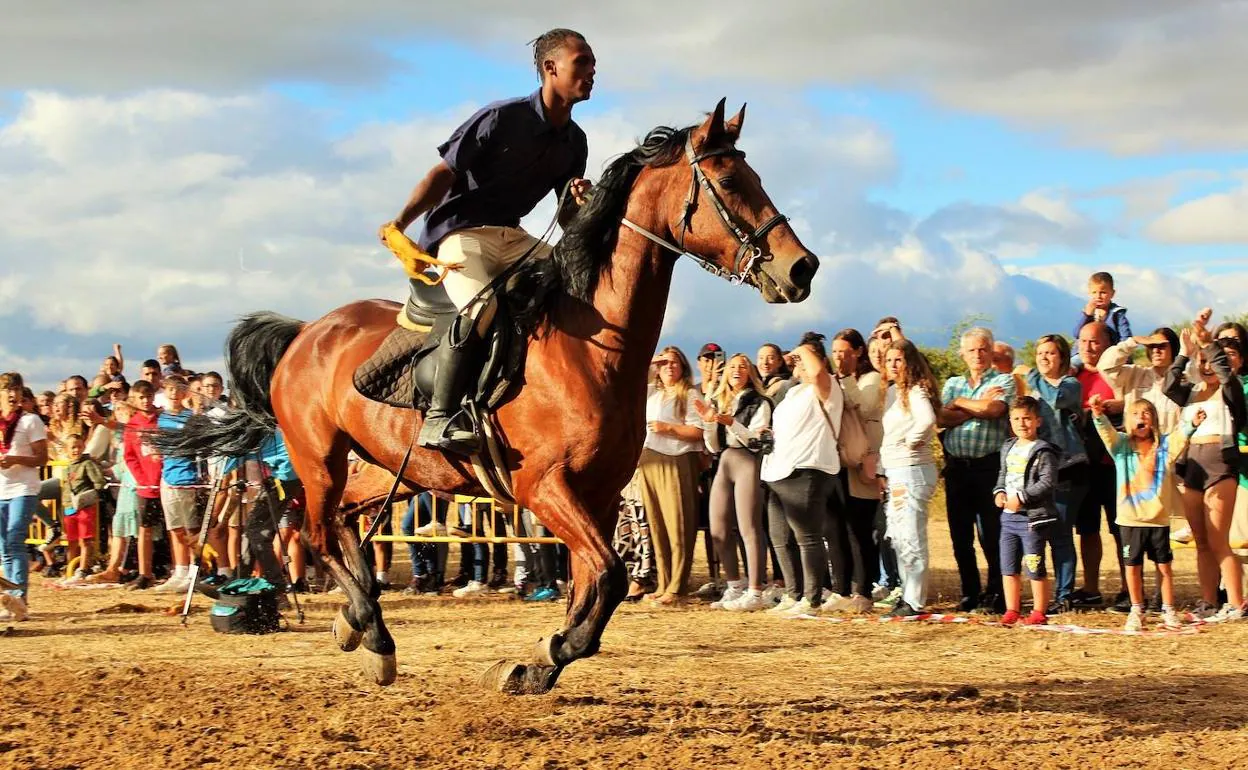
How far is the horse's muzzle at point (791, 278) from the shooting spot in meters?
6.04

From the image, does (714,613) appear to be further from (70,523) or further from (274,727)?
(70,523)

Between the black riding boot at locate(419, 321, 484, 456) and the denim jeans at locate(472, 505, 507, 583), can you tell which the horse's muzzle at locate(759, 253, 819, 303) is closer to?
the black riding boot at locate(419, 321, 484, 456)

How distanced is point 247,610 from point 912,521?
5164mm

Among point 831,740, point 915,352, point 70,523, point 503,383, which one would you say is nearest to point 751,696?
point 831,740

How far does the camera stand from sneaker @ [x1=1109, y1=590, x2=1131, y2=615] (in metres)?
11.0

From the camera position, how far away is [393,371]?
24.5 feet

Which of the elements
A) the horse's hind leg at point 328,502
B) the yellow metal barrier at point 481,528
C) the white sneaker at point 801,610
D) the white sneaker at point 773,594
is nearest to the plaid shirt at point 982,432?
the white sneaker at point 801,610

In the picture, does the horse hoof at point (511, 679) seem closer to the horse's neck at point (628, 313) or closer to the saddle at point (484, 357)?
the saddle at point (484, 357)

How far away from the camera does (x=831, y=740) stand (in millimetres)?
6383

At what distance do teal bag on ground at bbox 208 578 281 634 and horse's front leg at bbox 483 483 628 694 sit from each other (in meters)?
4.88

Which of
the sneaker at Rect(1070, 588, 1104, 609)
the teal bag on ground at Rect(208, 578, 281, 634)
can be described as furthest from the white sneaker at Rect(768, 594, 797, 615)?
the teal bag on ground at Rect(208, 578, 281, 634)

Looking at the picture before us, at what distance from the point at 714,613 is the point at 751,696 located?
422 centimetres

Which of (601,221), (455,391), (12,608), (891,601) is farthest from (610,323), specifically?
(12,608)

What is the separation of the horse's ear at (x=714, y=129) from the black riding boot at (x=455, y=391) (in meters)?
1.43
